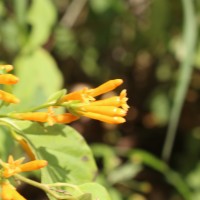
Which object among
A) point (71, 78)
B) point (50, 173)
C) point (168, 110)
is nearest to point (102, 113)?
point (50, 173)

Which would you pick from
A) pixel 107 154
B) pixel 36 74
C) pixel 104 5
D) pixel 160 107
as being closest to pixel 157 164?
pixel 107 154

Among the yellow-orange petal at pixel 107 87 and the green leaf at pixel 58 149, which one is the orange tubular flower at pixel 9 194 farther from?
the yellow-orange petal at pixel 107 87

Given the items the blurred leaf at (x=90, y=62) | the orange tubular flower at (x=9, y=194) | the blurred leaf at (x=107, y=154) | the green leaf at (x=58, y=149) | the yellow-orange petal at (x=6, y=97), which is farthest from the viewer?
the blurred leaf at (x=90, y=62)

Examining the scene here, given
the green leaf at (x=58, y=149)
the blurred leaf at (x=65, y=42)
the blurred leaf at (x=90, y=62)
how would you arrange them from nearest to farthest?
the green leaf at (x=58, y=149)
the blurred leaf at (x=65, y=42)
the blurred leaf at (x=90, y=62)

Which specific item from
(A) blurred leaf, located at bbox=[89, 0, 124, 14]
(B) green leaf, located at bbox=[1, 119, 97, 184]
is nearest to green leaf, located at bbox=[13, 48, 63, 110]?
(A) blurred leaf, located at bbox=[89, 0, 124, 14]

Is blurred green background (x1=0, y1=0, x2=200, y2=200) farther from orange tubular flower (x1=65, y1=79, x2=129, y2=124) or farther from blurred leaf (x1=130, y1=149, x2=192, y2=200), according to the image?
orange tubular flower (x1=65, y1=79, x2=129, y2=124)

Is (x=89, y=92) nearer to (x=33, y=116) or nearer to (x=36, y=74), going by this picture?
(x=33, y=116)

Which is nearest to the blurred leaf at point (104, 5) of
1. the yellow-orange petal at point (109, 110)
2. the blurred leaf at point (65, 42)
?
the blurred leaf at point (65, 42)

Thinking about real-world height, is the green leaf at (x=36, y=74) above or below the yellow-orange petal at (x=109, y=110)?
below

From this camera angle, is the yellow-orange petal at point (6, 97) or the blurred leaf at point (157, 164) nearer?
the yellow-orange petal at point (6, 97)
